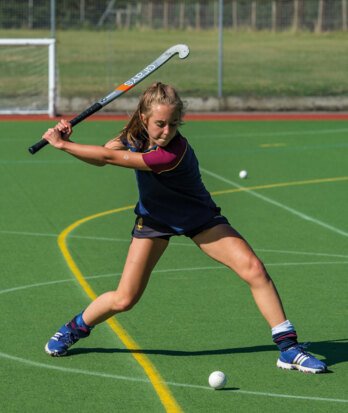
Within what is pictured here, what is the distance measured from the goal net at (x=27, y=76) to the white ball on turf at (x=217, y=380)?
19374 mm

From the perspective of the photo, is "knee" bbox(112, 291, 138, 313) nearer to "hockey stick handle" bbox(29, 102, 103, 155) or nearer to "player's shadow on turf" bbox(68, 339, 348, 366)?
"player's shadow on turf" bbox(68, 339, 348, 366)

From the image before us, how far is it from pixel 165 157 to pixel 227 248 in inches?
30.6

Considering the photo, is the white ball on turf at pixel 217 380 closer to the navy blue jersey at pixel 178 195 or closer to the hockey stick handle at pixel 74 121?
the navy blue jersey at pixel 178 195

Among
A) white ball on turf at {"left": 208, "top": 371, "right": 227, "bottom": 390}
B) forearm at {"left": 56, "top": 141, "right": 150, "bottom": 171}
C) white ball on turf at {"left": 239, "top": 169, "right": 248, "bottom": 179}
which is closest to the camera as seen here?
white ball on turf at {"left": 208, "top": 371, "right": 227, "bottom": 390}

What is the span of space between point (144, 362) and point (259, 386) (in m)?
0.96

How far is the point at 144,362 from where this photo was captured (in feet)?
27.7

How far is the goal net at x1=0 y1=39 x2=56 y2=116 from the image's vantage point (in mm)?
26812

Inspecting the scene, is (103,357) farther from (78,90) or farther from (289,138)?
(78,90)

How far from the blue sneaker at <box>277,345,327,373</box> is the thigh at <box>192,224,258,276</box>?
633mm

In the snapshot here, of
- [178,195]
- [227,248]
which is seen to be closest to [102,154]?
[178,195]

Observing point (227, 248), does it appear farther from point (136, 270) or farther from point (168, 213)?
point (136, 270)

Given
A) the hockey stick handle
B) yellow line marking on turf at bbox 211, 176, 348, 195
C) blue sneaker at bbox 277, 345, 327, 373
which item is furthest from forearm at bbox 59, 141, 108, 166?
yellow line marking on turf at bbox 211, 176, 348, 195

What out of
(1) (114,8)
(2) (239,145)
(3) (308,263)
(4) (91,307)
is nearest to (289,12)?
(1) (114,8)

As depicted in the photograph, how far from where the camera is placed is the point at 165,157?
25.9 feet
